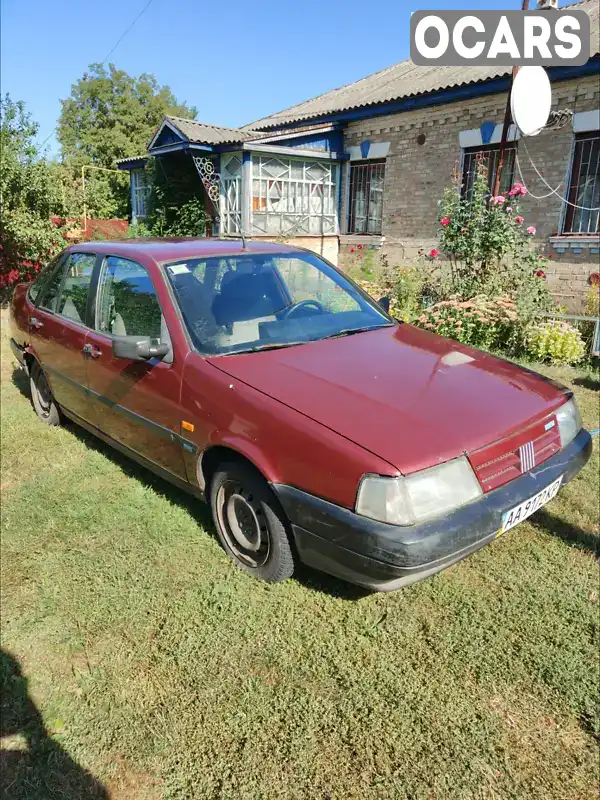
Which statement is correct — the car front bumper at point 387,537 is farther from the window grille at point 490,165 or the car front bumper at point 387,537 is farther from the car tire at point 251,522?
the window grille at point 490,165

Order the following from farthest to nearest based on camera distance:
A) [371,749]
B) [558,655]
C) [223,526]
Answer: [223,526]
[558,655]
[371,749]

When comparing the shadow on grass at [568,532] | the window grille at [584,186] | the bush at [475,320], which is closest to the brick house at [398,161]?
the window grille at [584,186]

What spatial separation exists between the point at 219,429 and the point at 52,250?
1012 centimetres

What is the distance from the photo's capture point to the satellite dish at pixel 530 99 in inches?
310

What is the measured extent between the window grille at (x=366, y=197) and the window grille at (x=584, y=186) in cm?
457

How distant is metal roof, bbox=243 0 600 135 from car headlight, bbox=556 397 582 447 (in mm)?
8623

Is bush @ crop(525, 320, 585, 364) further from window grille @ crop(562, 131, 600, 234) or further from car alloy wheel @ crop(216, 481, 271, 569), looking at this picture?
car alloy wheel @ crop(216, 481, 271, 569)

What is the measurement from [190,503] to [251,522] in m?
0.95

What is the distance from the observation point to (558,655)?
2412mm

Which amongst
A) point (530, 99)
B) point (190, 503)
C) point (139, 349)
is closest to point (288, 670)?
point (190, 503)

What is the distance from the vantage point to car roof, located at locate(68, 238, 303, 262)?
3.47 m

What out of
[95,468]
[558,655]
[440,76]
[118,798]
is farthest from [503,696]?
[440,76]

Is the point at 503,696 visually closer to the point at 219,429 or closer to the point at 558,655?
the point at 558,655

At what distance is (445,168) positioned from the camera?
11680 millimetres
